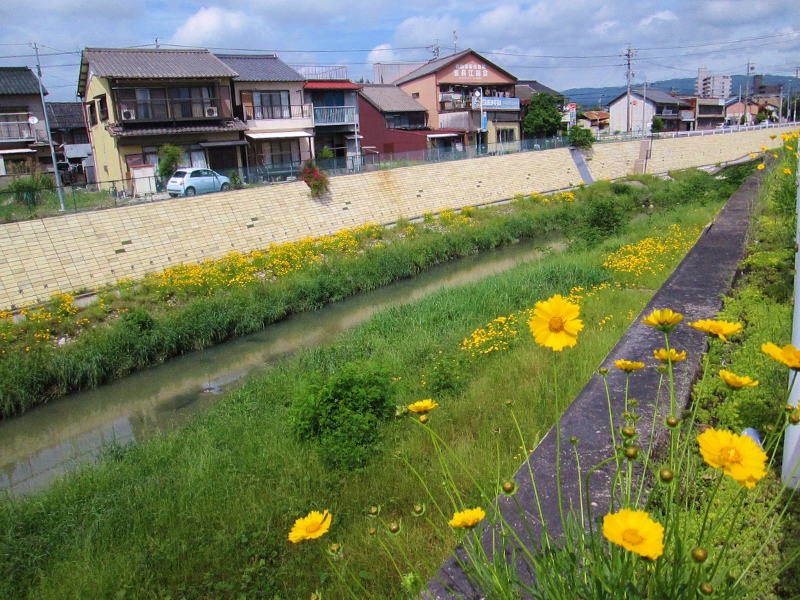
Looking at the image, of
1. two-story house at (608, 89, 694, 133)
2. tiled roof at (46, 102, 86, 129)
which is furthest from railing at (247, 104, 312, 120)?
two-story house at (608, 89, 694, 133)

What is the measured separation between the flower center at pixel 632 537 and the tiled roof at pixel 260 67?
1058 inches

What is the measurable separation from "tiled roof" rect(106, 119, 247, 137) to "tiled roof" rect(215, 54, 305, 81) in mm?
2390

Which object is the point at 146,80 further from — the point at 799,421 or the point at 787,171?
the point at 799,421

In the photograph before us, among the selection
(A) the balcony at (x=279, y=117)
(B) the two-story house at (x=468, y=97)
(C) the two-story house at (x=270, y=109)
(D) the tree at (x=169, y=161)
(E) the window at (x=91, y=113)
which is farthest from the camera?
(B) the two-story house at (x=468, y=97)

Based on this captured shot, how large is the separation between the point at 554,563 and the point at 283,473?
4.35 m

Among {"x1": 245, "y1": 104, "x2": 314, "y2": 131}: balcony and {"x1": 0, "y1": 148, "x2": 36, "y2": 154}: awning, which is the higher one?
{"x1": 245, "y1": 104, "x2": 314, "y2": 131}: balcony

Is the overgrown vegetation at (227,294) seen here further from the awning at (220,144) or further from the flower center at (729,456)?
the flower center at (729,456)

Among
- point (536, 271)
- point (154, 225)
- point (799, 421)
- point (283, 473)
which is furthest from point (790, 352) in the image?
point (154, 225)

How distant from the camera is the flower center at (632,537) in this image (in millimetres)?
1315

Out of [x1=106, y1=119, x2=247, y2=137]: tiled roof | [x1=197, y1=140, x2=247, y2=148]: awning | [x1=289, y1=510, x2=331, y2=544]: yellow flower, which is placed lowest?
[x1=289, y1=510, x2=331, y2=544]: yellow flower

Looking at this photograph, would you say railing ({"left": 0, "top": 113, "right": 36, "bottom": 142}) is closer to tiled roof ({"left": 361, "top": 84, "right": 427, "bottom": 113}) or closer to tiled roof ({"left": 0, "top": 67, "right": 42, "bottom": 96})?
tiled roof ({"left": 0, "top": 67, "right": 42, "bottom": 96})

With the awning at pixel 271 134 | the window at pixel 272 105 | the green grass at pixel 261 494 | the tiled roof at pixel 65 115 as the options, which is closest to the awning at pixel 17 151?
the tiled roof at pixel 65 115

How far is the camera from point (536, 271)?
12.9 meters

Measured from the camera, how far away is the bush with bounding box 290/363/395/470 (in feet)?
18.9
